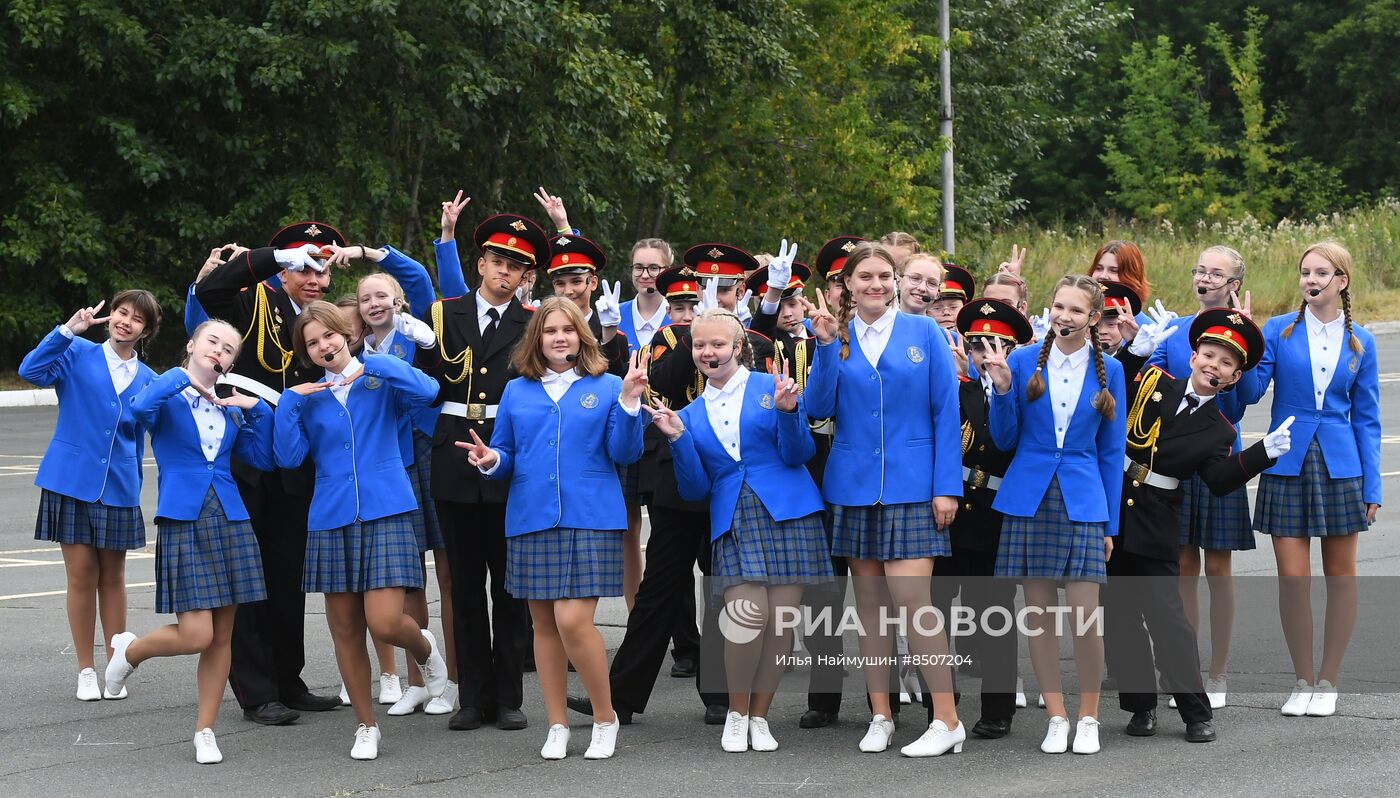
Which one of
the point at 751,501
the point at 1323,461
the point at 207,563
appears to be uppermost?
the point at 1323,461

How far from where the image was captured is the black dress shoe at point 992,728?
7.02 metres

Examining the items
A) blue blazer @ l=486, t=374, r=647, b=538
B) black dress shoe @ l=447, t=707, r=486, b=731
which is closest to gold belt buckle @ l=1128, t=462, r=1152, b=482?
blue blazer @ l=486, t=374, r=647, b=538

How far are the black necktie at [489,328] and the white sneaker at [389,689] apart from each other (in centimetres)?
159

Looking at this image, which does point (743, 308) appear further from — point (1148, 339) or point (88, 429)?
point (88, 429)

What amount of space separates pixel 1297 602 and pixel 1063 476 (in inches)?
52.5

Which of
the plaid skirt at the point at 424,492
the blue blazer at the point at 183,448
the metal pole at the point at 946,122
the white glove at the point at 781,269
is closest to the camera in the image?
the blue blazer at the point at 183,448

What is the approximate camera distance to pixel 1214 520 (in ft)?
Result: 25.0

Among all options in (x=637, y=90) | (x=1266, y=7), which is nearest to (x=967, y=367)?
(x=637, y=90)

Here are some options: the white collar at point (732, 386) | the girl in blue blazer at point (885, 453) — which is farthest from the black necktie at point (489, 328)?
the girl in blue blazer at point (885, 453)

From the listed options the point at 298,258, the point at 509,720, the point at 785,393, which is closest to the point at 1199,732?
the point at 785,393

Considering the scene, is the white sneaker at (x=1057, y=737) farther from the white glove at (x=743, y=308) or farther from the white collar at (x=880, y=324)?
the white glove at (x=743, y=308)

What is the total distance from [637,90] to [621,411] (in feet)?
62.1

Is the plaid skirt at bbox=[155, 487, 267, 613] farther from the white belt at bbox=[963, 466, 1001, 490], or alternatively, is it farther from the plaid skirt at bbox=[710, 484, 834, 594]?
the white belt at bbox=[963, 466, 1001, 490]

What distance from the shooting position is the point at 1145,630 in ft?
23.4
